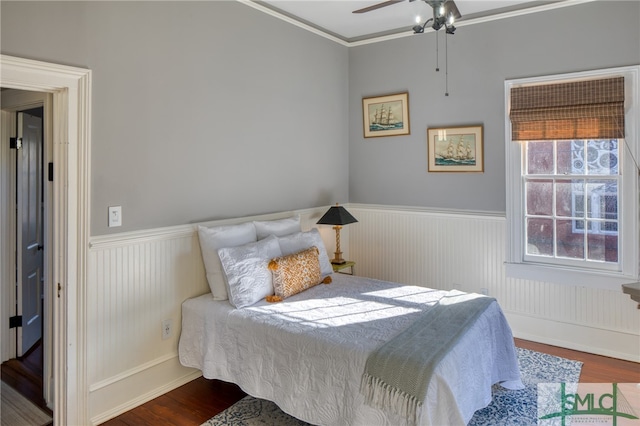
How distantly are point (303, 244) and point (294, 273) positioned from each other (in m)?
0.41

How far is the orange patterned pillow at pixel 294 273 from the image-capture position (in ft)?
10.1

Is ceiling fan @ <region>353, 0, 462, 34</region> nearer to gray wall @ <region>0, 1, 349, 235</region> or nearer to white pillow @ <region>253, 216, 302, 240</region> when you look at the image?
gray wall @ <region>0, 1, 349, 235</region>

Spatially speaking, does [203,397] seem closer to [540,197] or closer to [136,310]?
[136,310]

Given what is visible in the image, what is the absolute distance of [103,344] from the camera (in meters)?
2.67

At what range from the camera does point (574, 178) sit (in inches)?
144

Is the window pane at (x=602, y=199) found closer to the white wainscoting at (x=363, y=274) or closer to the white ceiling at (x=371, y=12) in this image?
the white wainscoting at (x=363, y=274)

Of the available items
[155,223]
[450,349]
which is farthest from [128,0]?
[450,349]

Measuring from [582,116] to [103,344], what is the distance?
387 centimetres

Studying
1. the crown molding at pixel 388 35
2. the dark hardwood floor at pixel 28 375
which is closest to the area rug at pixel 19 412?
the dark hardwood floor at pixel 28 375

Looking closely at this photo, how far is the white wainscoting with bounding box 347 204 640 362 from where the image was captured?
3.54m

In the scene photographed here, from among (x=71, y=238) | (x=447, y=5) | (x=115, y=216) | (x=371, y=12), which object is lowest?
(x=71, y=238)

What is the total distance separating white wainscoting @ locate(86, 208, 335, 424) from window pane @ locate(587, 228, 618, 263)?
3.10 m
